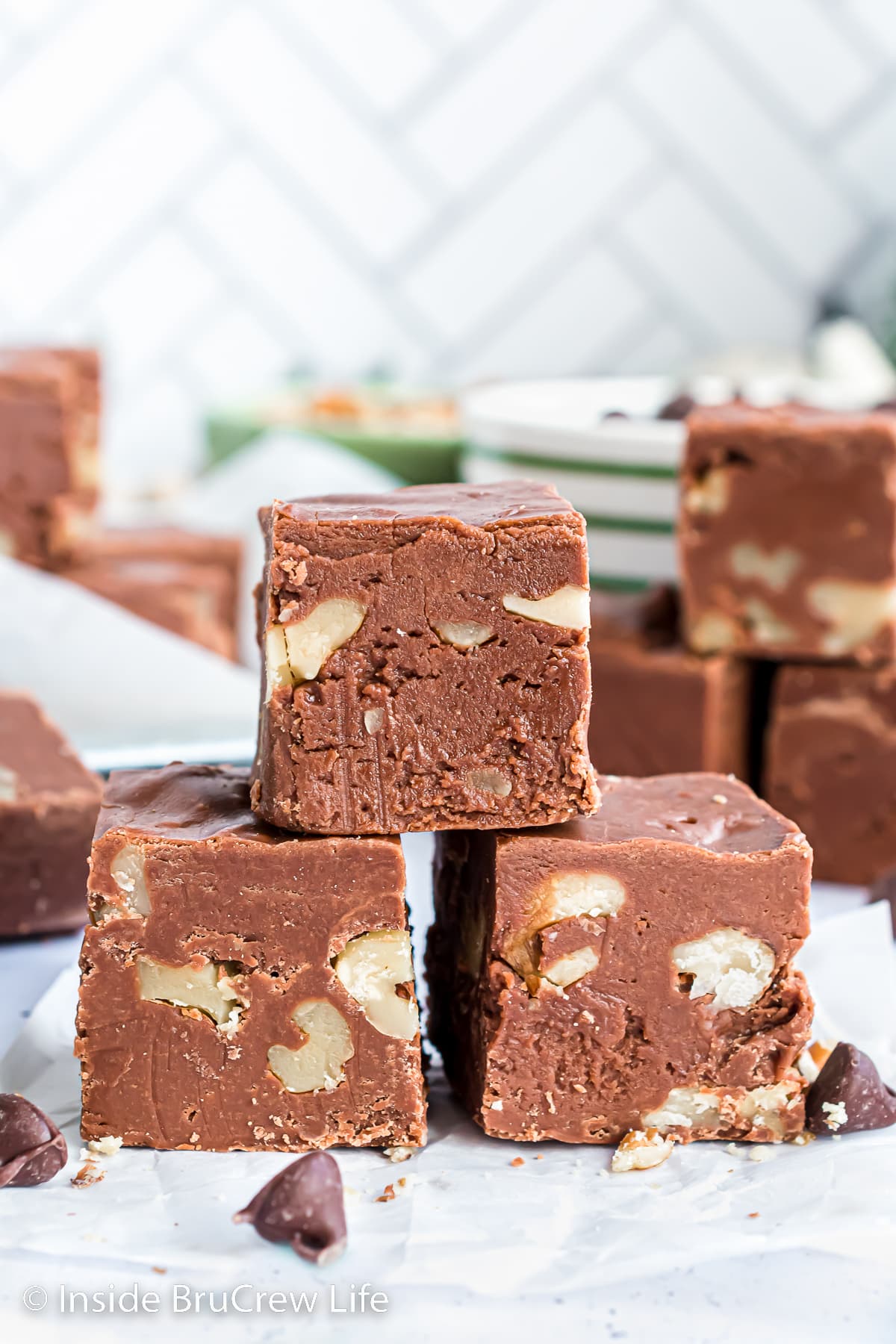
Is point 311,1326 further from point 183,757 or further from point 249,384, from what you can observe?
point 249,384

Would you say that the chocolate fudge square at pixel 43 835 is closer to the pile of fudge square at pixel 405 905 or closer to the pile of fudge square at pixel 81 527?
the pile of fudge square at pixel 405 905

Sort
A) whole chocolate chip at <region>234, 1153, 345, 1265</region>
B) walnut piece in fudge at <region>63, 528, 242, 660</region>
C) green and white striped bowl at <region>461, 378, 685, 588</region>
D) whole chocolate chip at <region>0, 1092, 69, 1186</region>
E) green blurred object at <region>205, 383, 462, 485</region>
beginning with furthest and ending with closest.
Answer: green blurred object at <region>205, 383, 462, 485</region>, walnut piece in fudge at <region>63, 528, 242, 660</region>, green and white striped bowl at <region>461, 378, 685, 588</region>, whole chocolate chip at <region>0, 1092, 69, 1186</region>, whole chocolate chip at <region>234, 1153, 345, 1265</region>

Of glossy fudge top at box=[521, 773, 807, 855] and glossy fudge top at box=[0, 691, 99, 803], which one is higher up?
glossy fudge top at box=[521, 773, 807, 855]

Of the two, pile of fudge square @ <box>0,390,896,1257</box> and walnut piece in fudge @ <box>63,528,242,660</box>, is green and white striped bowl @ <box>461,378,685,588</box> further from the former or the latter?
pile of fudge square @ <box>0,390,896,1257</box>

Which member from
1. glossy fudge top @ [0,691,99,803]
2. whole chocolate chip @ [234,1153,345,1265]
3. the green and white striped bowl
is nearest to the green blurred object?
the green and white striped bowl

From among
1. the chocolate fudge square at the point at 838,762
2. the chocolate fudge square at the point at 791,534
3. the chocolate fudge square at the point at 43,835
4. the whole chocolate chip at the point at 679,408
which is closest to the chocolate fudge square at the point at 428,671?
the chocolate fudge square at the point at 43,835

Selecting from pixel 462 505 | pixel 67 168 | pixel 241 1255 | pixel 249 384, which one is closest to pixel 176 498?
pixel 249 384

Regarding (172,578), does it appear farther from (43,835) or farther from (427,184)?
(427,184)
